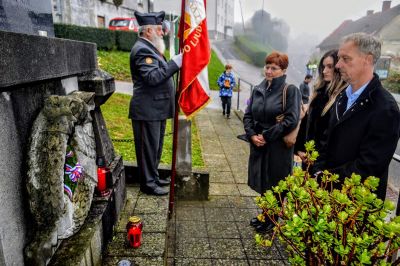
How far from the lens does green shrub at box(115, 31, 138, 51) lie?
2025 centimetres

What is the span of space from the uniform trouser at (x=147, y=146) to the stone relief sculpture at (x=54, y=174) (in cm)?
128

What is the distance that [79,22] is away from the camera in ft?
75.1

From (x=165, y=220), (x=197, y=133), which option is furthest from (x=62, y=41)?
(x=197, y=133)

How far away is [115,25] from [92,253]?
2573cm

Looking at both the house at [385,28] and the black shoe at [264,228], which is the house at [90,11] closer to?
the house at [385,28]

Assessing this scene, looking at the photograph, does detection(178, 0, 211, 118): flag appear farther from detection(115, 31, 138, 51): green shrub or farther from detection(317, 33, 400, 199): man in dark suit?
detection(115, 31, 138, 51): green shrub

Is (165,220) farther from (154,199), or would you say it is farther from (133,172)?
(133,172)

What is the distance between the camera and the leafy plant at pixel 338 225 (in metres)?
1.37

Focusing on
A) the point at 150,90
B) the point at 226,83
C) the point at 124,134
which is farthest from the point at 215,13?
the point at 150,90

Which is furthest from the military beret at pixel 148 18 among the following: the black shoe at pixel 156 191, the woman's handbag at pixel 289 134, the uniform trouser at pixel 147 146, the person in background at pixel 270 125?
the black shoe at pixel 156 191

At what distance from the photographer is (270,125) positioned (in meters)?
3.41

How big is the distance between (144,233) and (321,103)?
223cm

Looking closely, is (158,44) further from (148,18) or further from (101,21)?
(101,21)

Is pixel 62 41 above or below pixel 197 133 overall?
above
